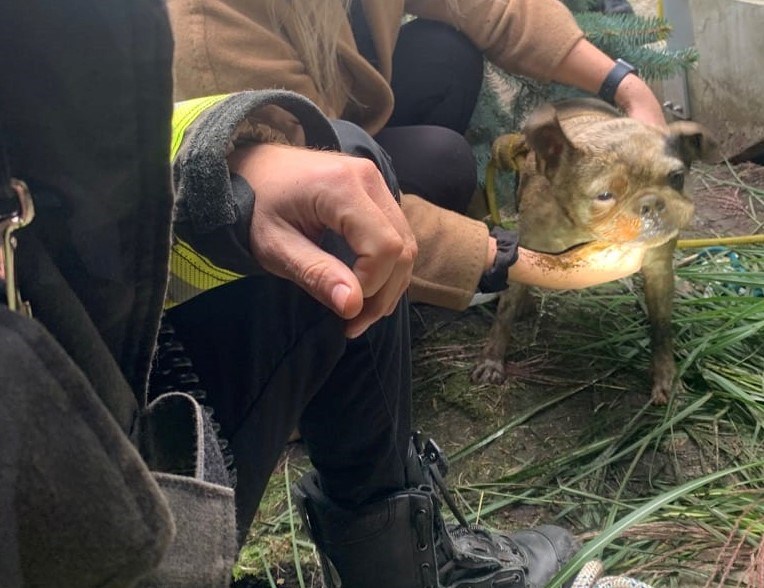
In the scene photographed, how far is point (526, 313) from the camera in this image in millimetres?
1701

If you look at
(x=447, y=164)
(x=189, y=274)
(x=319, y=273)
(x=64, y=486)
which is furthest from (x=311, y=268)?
(x=447, y=164)

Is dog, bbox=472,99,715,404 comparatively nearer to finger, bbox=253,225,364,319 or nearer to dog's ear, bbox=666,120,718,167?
dog's ear, bbox=666,120,718,167

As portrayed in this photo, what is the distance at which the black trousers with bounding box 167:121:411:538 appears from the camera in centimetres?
66

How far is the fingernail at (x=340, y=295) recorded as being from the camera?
54cm

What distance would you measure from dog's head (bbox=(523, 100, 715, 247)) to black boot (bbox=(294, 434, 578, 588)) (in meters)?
0.46

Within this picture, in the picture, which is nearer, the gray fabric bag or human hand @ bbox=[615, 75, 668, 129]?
the gray fabric bag

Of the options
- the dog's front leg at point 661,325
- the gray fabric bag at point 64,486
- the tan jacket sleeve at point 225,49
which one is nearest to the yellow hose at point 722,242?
the dog's front leg at point 661,325

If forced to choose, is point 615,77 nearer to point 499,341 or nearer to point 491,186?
point 491,186

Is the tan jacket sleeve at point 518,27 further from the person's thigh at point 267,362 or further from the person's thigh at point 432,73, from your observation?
the person's thigh at point 267,362

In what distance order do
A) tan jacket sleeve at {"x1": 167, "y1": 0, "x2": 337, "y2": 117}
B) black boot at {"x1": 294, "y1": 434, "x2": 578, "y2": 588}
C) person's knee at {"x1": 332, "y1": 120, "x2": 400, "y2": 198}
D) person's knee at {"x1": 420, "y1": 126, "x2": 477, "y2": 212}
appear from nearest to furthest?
person's knee at {"x1": 332, "y1": 120, "x2": 400, "y2": 198}, black boot at {"x1": 294, "y1": 434, "x2": 578, "y2": 588}, tan jacket sleeve at {"x1": 167, "y1": 0, "x2": 337, "y2": 117}, person's knee at {"x1": 420, "y1": 126, "x2": 477, "y2": 212}

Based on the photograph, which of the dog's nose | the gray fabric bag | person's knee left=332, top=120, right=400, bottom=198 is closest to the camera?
the gray fabric bag

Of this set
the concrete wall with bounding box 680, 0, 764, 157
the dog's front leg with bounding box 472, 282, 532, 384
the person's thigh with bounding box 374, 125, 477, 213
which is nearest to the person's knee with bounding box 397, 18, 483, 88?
the person's thigh with bounding box 374, 125, 477, 213

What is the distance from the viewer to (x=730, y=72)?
2529 mm

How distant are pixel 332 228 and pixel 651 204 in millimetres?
700
